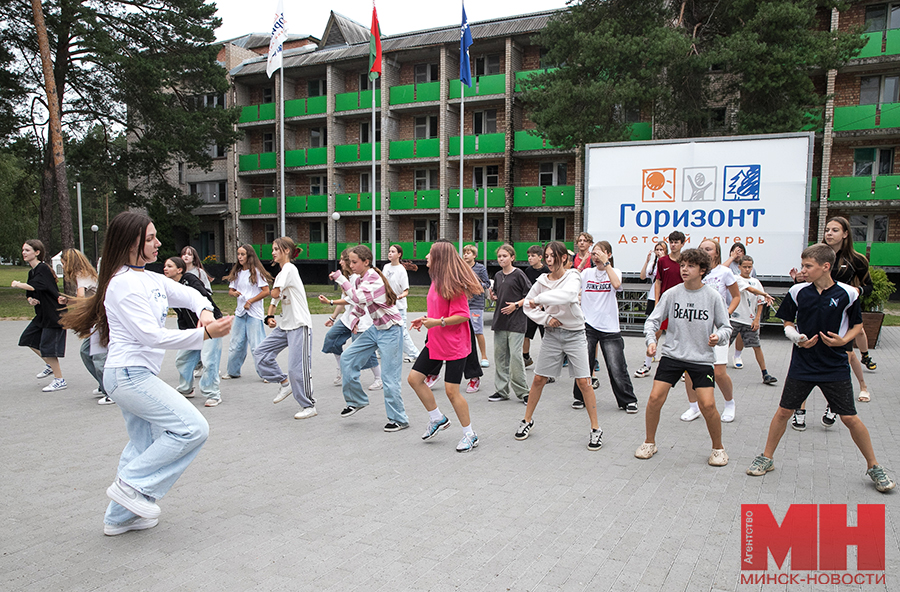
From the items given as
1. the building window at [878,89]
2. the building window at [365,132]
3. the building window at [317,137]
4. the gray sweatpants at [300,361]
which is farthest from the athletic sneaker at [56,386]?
the building window at [317,137]

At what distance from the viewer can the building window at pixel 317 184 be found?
38088mm

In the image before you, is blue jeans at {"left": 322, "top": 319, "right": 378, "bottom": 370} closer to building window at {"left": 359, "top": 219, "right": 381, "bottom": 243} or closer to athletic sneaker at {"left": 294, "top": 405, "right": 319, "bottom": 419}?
athletic sneaker at {"left": 294, "top": 405, "right": 319, "bottom": 419}

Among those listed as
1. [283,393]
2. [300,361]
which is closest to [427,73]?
[283,393]

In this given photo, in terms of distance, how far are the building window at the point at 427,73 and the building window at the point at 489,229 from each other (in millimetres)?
8374

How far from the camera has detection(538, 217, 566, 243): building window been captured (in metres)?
32.4

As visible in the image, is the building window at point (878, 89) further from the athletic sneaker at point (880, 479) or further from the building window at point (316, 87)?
the building window at point (316, 87)

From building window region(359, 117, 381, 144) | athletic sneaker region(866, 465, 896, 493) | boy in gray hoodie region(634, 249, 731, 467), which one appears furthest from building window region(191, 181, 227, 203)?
athletic sneaker region(866, 465, 896, 493)

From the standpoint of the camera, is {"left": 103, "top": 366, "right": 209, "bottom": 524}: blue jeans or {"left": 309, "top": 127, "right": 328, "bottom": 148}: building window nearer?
{"left": 103, "top": 366, "right": 209, "bottom": 524}: blue jeans

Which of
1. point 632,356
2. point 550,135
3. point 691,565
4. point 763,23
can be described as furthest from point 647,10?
point 691,565

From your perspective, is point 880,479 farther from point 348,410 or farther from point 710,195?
point 710,195

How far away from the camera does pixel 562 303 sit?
19.2 feet

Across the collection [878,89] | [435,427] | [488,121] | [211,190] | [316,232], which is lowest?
[435,427]

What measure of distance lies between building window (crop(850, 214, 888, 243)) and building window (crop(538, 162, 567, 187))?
1290 cm

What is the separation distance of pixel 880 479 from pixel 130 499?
5093mm
